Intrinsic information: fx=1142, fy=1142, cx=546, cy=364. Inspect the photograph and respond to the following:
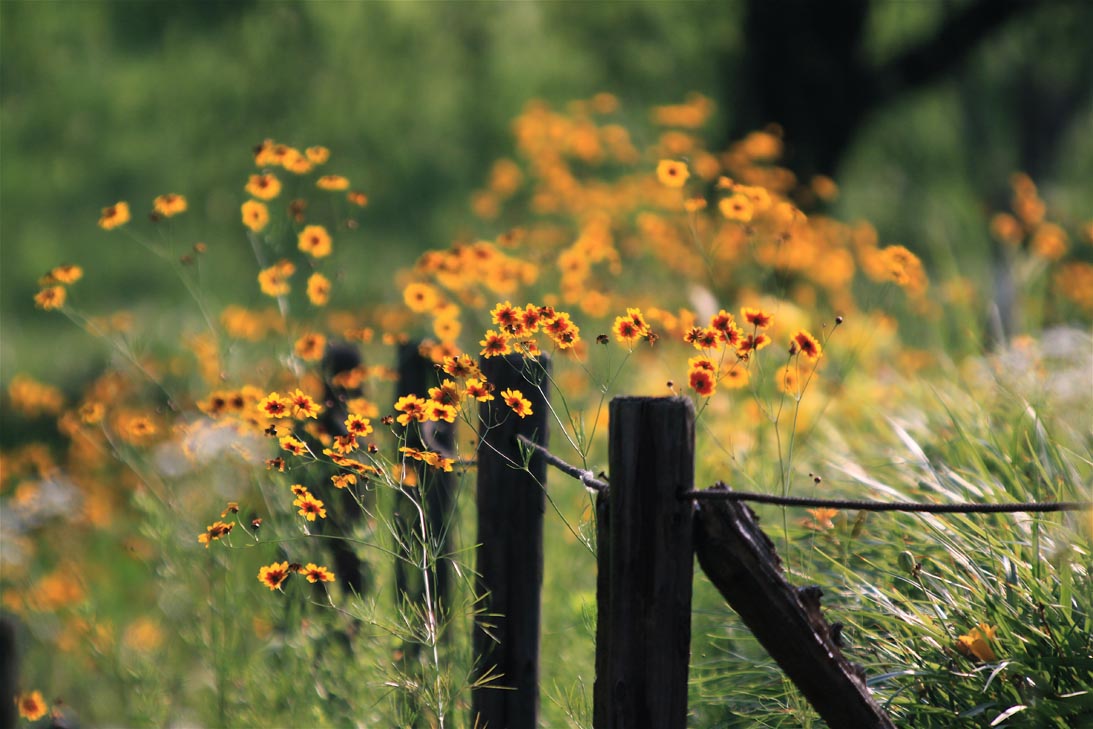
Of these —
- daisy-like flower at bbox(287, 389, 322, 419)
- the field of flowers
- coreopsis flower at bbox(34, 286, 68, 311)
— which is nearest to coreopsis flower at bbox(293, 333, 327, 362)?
the field of flowers

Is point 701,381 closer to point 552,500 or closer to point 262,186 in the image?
point 552,500

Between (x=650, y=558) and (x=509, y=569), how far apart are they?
0.81 metres

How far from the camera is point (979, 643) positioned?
7.80ft

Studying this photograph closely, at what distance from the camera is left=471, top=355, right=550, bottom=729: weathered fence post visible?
108 inches

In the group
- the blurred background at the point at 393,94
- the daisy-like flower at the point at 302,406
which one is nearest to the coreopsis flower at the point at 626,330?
the daisy-like flower at the point at 302,406

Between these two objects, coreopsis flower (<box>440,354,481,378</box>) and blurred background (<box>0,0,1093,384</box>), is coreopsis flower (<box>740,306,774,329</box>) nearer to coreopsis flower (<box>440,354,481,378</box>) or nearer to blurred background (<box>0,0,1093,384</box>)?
coreopsis flower (<box>440,354,481,378</box>)

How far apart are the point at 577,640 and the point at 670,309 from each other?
3.41 meters

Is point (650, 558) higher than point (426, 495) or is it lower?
lower

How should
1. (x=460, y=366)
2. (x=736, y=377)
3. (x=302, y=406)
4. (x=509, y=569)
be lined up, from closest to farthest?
(x=460, y=366), (x=302, y=406), (x=736, y=377), (x=509, y=569)

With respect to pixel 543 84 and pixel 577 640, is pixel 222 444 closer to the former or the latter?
pixel 577 640

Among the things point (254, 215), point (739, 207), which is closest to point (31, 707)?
point (254, 215)

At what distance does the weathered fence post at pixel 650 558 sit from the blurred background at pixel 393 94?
24.5 ft

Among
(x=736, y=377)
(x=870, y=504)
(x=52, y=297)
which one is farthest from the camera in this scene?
(x=52, y=297)

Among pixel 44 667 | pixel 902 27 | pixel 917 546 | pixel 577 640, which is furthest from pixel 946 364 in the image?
pixel 902 27
